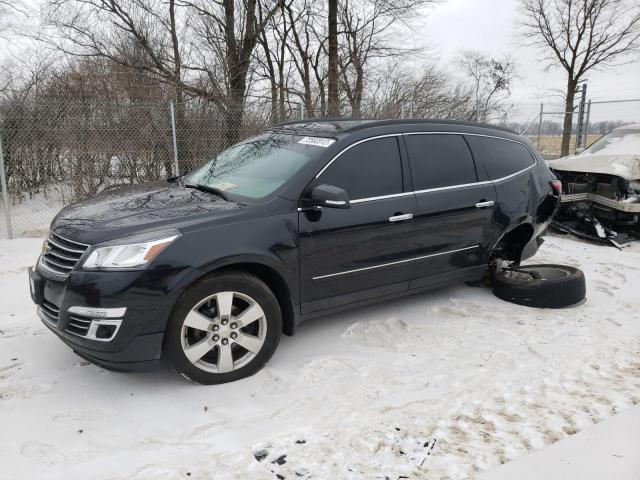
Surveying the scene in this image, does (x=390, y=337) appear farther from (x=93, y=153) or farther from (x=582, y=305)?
(x=93, y=153)

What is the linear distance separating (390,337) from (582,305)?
2.14 metres

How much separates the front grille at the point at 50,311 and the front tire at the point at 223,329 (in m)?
0.71

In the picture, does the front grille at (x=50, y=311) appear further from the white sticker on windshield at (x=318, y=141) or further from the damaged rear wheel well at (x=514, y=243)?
the damaged rear wheel well at (x=514, y=243)

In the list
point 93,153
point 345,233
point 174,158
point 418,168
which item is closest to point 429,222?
point 418,168

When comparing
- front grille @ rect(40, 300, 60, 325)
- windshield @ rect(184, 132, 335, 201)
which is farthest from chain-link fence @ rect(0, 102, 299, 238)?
front grille @ rect(40, 300, 60, 325)

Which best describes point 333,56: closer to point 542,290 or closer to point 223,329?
point 542,290

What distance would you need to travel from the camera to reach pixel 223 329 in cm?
319

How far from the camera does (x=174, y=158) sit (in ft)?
29.9

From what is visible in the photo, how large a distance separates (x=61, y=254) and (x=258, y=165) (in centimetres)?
160

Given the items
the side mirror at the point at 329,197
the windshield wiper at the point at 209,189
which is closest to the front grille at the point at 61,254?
A: the windshield wiper at the point at 209,189

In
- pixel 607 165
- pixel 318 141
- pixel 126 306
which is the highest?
pixel 318 141

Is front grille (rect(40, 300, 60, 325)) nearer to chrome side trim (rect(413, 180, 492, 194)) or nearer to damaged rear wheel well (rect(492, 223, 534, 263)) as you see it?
chrome side trim (rect(413, 180, 492, 194))

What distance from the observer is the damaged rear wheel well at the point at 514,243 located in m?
5.10

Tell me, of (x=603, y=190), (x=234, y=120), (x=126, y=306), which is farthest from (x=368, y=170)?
(x=234, y=120)
